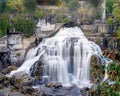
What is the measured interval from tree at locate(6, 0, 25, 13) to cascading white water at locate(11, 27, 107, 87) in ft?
19.7

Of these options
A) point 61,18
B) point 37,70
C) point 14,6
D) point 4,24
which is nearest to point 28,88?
point 37,70

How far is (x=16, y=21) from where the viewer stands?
2922 centimetres

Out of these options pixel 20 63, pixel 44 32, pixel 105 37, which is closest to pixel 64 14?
pixel 44 32

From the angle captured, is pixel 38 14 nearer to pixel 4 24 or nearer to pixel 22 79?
pixel 4 24

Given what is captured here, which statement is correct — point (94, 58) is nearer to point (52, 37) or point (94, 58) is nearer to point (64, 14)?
point (52, 37)

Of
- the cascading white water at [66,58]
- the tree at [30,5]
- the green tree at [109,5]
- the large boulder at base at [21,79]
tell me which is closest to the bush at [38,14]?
the tree at [30,5]

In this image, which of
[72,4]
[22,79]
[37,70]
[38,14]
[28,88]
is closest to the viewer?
[28,88]

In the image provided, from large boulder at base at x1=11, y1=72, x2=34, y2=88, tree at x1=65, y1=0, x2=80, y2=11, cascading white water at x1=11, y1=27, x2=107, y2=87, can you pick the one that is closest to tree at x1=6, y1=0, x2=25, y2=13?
tree at x1=65, y1=0, x2=80, y2=11

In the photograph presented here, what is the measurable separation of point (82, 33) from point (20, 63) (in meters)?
6.59

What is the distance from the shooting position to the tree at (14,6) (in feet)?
105

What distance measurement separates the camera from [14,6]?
3216 centimetres

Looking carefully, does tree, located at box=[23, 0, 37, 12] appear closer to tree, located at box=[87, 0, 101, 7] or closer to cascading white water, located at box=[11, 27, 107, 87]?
cascading white water, located at box=[11, 27, 107, 87]

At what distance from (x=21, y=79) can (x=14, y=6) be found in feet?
38.2

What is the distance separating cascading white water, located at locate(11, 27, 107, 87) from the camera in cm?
2420
